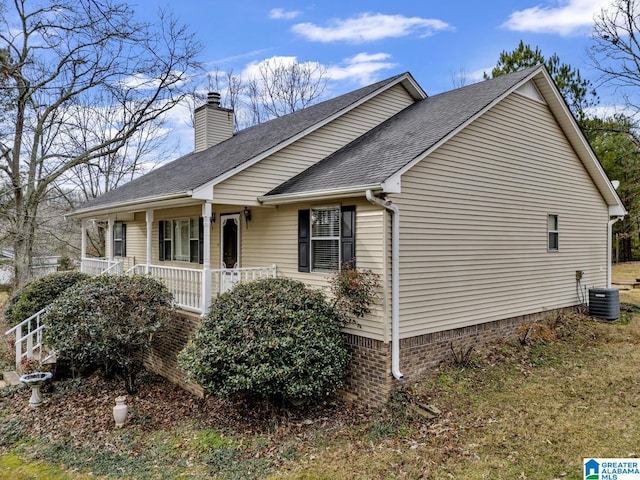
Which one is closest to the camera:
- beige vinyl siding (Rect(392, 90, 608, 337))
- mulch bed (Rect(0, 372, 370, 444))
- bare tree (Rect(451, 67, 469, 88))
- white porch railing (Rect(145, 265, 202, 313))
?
mulch bed (Rect(0, 372, 370, 444))

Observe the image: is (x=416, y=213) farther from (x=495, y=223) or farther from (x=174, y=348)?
(x=174, y=348)

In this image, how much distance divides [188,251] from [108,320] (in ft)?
16.1

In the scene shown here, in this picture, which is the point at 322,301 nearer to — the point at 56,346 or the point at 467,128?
the point at 467,128

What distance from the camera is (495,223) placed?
920cm

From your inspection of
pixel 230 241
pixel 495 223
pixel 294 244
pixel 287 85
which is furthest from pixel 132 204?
pixel 287 85

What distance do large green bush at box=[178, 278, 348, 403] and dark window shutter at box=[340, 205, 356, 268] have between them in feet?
2.99

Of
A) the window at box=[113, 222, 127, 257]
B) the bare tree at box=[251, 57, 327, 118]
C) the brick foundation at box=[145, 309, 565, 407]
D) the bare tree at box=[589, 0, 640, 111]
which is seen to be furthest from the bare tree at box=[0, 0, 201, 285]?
the bare tree at box=[589, 0, 640, 111]

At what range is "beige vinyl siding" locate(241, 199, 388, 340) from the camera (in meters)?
7.22

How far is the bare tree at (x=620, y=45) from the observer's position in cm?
1770

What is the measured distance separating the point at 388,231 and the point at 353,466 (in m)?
3.54

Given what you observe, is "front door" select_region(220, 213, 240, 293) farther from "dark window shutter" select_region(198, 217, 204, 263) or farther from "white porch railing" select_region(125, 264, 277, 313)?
"white porch railing" select_region(125, 264, 277, 313)

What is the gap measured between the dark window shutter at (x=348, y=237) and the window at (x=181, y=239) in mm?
5518

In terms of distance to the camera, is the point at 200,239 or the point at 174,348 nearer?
the point at 174,348

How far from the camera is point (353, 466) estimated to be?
5.53m
